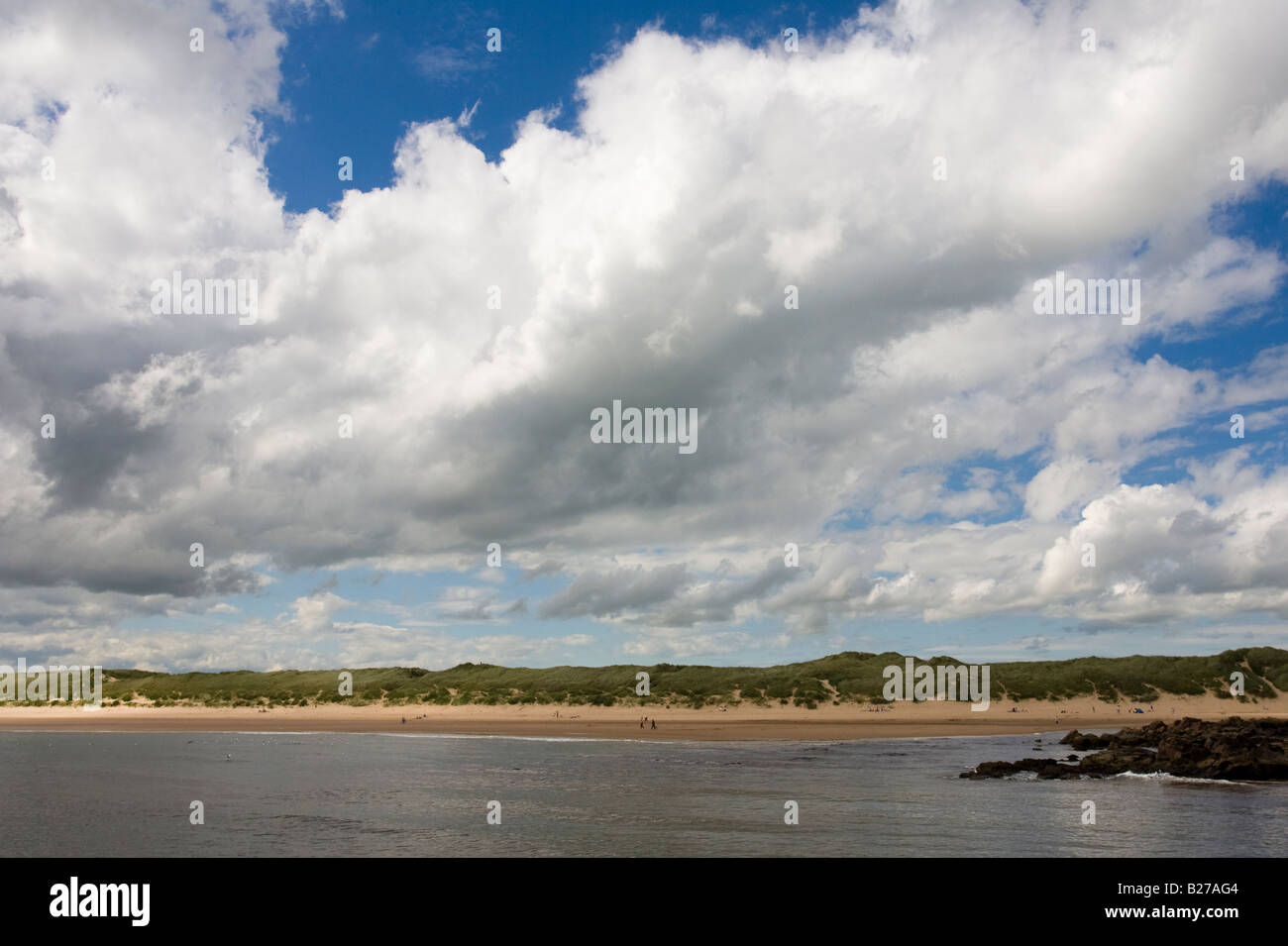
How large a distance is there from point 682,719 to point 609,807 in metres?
61.8

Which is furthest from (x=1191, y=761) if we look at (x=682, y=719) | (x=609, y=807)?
(x=682, y=719)

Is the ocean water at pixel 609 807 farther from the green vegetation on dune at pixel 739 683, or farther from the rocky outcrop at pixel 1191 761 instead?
the green vegetation on dune at pixel 739 683

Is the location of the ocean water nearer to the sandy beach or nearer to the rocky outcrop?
the rocky outcrop

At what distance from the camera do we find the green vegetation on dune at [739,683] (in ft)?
332

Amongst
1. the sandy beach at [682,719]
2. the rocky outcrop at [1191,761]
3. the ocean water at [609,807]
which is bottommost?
the sandy beach at [682,719]

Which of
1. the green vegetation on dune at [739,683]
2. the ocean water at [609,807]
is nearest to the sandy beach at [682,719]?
the green vegetation on dune at [739,683]

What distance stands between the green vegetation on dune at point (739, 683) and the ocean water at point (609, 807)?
4828 centimetres

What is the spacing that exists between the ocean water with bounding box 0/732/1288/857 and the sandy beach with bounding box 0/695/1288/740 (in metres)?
22.3

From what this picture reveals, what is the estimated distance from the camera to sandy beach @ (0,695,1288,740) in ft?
250

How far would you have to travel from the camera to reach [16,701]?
132375 mm

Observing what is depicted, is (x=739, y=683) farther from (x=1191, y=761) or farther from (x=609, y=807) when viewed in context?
(x=609, y=807)

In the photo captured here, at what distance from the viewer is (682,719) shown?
91250 millimetres

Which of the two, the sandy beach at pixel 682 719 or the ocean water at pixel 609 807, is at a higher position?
the ocean water at pixel 609 807
